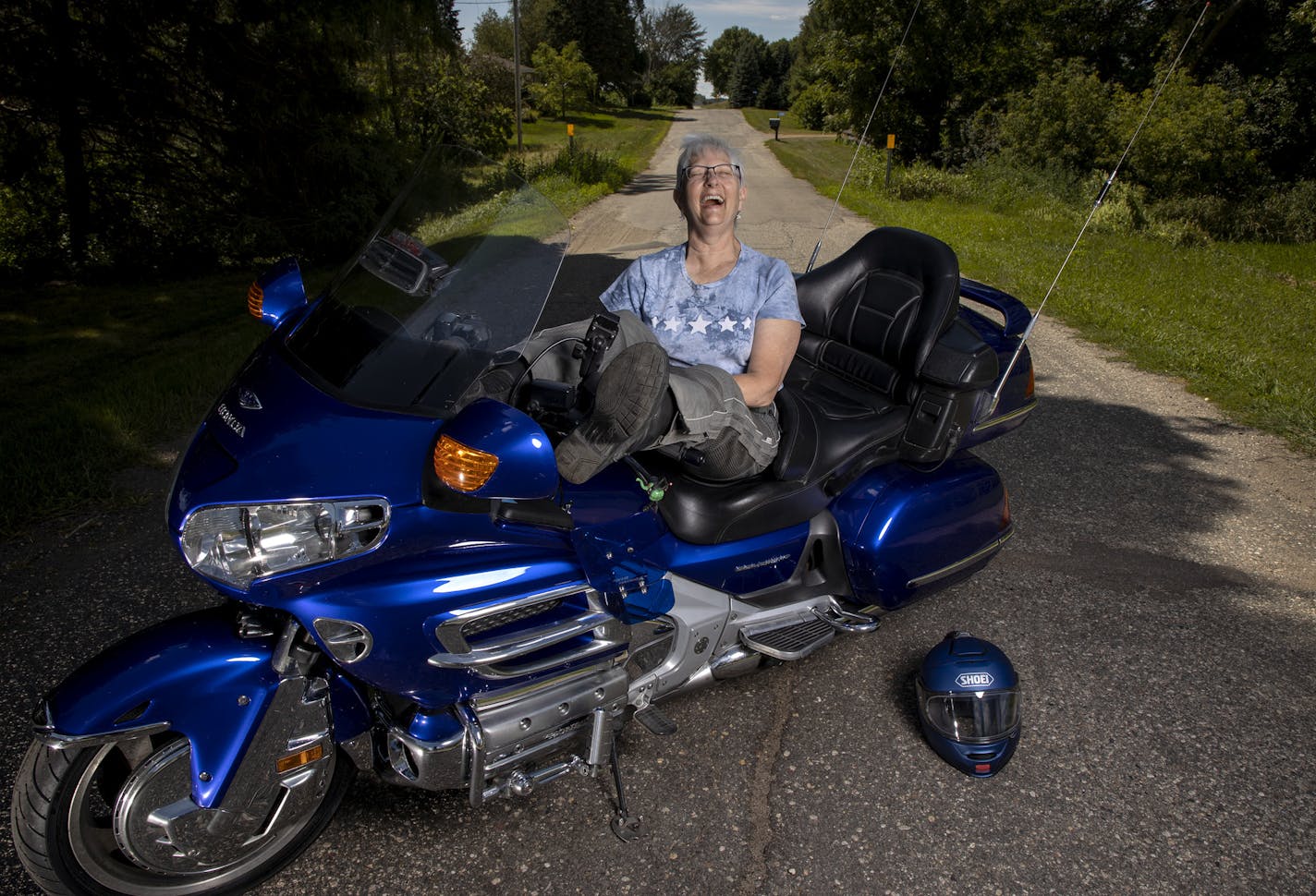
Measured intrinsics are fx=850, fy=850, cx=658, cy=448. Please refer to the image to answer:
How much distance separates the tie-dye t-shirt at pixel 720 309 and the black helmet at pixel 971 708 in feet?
3.91

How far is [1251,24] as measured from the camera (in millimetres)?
18266

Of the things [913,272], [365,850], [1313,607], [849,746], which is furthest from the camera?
[1313,607]

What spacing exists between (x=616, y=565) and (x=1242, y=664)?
8.49ft

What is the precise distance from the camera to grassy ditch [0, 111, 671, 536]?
4254 mm

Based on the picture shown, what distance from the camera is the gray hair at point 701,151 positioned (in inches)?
113

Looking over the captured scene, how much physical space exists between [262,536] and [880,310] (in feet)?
7.59

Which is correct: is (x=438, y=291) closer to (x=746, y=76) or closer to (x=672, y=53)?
(x=746, y=76)

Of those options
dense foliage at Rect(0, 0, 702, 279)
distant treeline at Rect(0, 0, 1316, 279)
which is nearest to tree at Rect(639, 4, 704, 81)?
distant treeline at Rect(0, 0, 1316, 279)

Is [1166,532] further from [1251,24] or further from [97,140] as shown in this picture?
[1251,24]

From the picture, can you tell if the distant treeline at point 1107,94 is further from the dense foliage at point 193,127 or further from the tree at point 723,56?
the tree at point 723,56

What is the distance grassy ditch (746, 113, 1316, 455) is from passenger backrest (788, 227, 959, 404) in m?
3.94

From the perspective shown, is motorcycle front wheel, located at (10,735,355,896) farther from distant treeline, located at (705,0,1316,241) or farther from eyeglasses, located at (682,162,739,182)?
distant treeline, located at (705,0,1316,241)

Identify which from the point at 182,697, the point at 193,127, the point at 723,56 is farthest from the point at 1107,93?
the point at 723,56

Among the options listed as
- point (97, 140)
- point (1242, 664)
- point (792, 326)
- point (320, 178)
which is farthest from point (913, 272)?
point (97, 140)
